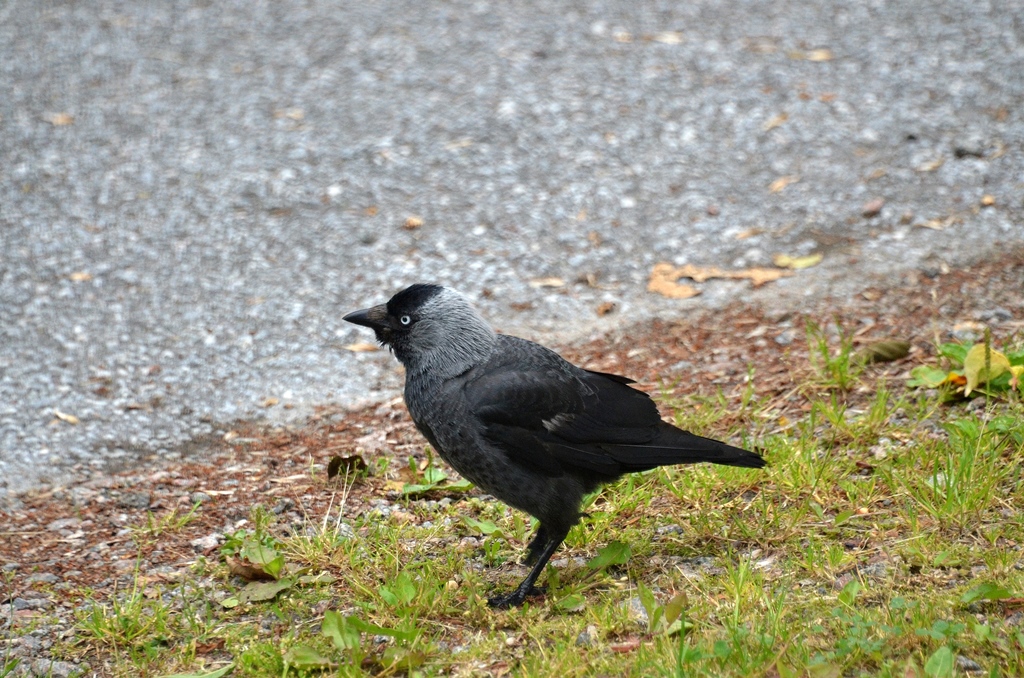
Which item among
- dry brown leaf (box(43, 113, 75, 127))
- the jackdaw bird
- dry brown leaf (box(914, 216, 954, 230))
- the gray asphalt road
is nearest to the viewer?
the jackdaw bird

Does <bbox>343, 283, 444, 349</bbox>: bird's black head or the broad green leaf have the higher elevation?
<bbox>343, 283, 444, 349</bbox>: bird's black head

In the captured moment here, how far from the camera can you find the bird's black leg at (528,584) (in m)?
3.77

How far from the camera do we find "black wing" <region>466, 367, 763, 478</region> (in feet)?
12.8

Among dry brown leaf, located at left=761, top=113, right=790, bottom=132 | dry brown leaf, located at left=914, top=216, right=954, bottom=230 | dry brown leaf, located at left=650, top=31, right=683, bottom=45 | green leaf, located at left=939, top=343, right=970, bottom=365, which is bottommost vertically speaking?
dry brown leaf, located at left=914, top=216, right=954, bottom=230

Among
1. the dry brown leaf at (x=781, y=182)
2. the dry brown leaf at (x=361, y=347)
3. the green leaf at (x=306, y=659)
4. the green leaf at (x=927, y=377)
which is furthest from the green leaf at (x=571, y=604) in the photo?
the dry brown leaf at (x=781, y=182)

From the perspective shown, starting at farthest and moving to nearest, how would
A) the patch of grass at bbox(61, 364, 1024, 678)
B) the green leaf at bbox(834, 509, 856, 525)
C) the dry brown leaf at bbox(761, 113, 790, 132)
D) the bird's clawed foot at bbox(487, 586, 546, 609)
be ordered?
1. the dry brown leaf at bbox(761, 113, 790, 132)
2. the green leaf at bbox(834, 509, 856, 525)
3. the bird's clawed foot at bbox(487, 586, 546, 609)
4. the patch of grass at bbox(61, 364, 1024, 678)

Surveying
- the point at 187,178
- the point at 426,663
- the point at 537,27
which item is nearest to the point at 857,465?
the point at 426,663

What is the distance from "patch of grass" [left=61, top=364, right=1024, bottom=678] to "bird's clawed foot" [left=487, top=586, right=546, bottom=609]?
0.12 feet

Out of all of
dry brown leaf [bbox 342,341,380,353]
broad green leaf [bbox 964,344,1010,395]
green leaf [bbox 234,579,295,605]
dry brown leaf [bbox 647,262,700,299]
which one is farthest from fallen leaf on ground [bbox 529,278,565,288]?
green leaf [bbox 234,579,295,605]

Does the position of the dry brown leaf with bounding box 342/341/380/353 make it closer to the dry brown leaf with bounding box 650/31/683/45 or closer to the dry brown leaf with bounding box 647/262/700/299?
the dry brown leaf with bounding box 647/262/700/299

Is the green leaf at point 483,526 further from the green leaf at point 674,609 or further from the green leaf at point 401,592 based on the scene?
the green leaf at point 674,609

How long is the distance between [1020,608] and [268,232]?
5.59 metres

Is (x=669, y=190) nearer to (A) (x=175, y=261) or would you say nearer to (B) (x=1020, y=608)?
(A) (x=175, y=261)

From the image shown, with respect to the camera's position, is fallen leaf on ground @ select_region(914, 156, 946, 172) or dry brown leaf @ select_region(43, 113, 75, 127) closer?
fallen leaf on ground @ select_region(914, 156, 946, 172)
